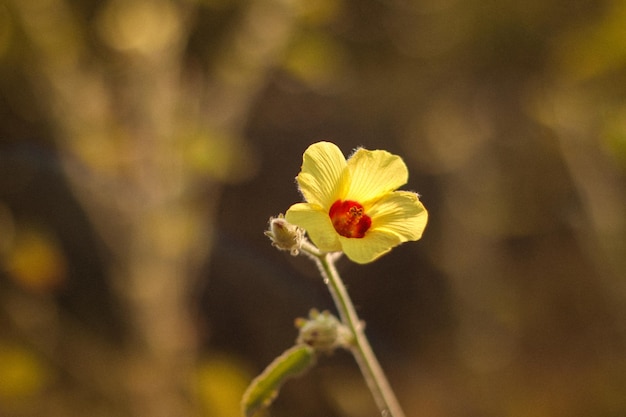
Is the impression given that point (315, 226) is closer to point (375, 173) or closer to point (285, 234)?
point (285, 234)

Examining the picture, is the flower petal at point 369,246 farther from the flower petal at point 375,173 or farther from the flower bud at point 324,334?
the flower bud at point 324,334

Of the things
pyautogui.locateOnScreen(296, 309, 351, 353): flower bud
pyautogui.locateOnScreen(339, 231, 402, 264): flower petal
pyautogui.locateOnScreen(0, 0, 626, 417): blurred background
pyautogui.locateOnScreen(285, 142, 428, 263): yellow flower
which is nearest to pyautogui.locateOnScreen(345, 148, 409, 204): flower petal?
pyautogui.locateOnScreen(285, 142, 428, 263): yellow flower

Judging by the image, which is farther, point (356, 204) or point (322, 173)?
point (356, 204)

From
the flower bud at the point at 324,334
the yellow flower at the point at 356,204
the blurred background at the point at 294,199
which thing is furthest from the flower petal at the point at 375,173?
the blurred background at the point at 294,199

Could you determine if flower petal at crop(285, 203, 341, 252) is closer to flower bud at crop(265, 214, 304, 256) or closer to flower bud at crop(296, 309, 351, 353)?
flower bud at crop(265, 214, 304, 256)

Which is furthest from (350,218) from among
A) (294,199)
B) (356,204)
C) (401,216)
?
(294,199)
